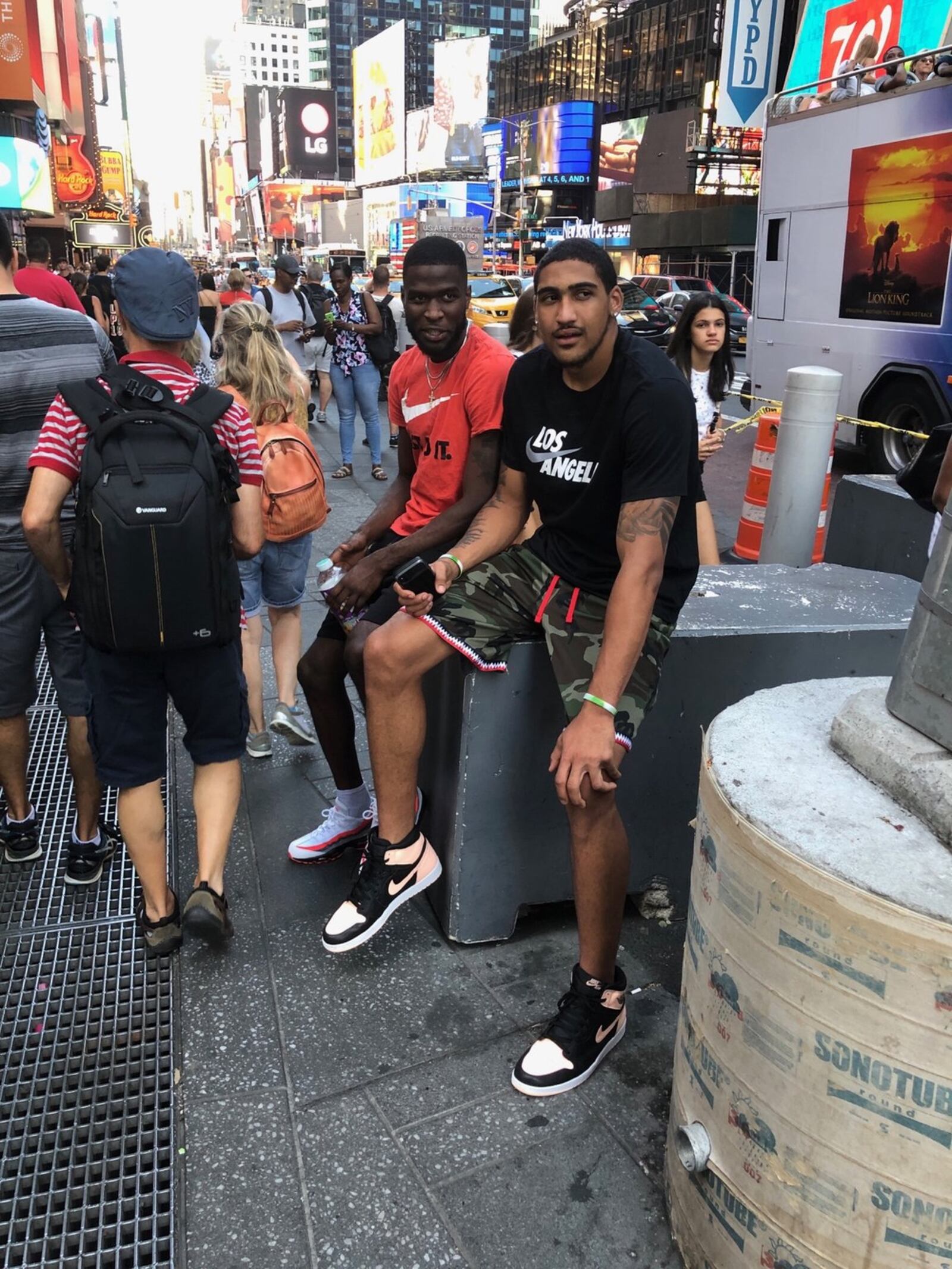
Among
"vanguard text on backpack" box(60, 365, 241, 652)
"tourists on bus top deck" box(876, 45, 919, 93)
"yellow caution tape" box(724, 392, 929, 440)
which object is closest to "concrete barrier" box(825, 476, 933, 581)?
"yellow caution tape" box(724, 392, 929, 440)

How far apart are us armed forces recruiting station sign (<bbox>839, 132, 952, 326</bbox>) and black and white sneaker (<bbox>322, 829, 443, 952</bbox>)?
9.45 metres

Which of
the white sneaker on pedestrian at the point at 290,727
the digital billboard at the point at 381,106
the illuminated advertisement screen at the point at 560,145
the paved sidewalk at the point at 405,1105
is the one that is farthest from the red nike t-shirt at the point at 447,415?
the digital billboard at the point at 381,106

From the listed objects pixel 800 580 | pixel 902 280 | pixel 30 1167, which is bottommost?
pixel 30 1167

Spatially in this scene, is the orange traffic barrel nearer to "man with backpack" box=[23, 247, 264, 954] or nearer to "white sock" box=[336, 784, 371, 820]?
"white sock" box=[336, 784, 371, 820]

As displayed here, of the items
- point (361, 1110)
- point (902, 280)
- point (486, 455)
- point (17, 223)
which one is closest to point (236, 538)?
point (486, 455)

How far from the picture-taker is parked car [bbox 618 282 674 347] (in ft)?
72.6

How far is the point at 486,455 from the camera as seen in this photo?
3.20 m

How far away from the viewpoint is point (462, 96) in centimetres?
8344

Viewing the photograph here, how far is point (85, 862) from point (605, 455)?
2.34 metres

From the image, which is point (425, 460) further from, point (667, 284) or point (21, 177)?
point (667, 284)

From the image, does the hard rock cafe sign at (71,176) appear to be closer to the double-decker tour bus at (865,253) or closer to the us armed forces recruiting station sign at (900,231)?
the double-decker tour bus at (865,253)

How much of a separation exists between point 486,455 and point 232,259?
196 ft

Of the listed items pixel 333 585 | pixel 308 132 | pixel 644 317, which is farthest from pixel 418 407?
pixel 308 132

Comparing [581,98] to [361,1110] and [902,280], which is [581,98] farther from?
[361,1110]
